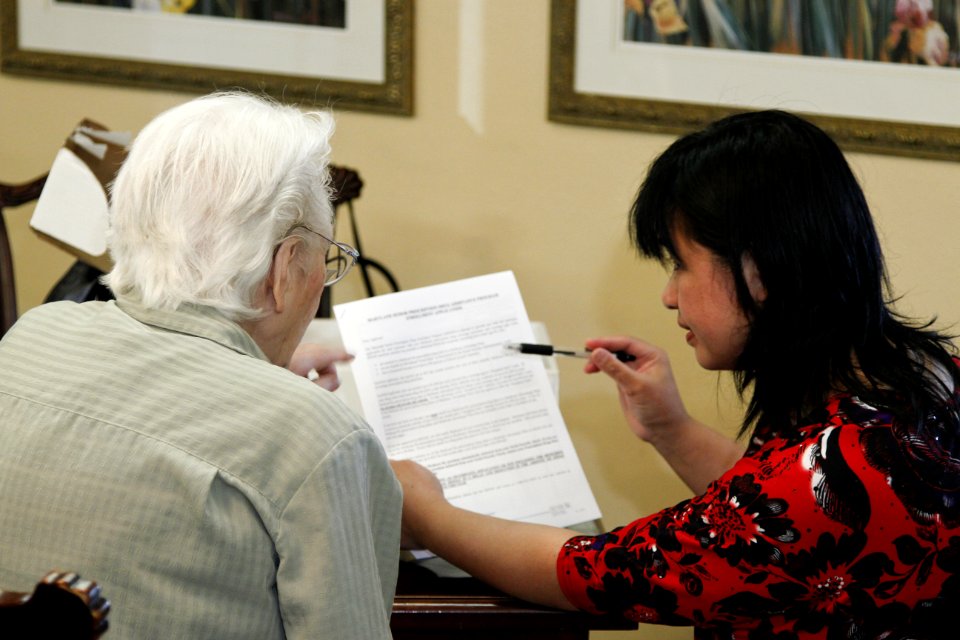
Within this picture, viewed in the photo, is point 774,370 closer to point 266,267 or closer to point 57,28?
point 266,267

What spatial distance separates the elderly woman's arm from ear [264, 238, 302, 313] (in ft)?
1.35

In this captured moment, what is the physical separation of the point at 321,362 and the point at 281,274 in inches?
18.5

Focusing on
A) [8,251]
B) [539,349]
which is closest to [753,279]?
[539,349]

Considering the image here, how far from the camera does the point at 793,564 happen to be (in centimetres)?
125

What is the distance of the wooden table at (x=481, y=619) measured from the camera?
1445mm

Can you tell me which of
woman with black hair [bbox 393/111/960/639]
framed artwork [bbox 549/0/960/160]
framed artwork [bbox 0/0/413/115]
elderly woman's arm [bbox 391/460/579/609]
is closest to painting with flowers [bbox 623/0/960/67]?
framed artwork [bbox 549/0/960/160]

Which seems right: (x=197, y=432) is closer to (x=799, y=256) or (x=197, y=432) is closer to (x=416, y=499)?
(x=416, y=499)

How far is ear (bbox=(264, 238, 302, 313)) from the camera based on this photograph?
1245mm

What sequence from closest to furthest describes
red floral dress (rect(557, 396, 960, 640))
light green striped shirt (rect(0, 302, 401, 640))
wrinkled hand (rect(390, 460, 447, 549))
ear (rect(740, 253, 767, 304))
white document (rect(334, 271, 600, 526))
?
light green striped shirt (rect(0, 302, 401, 640)) < red floral dress (rect(557, 396, 960, 640)) < ear (rect(740, 253, 767, 304)) < wrinkled hand (rect(390, 460, 447, 549)) < white document (rect(334, 271, 600, 526))

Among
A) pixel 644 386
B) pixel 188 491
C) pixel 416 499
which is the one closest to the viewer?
pixel 188 491

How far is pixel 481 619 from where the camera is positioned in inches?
57.5

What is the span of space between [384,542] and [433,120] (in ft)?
5.18

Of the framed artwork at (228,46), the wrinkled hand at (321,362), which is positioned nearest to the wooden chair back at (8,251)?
the framed artwork at (228,46)

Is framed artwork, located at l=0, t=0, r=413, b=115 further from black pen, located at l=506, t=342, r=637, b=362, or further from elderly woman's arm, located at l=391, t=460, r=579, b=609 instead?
A: elderly woman's arm, located at l=391, t=460, r=579, b=609
